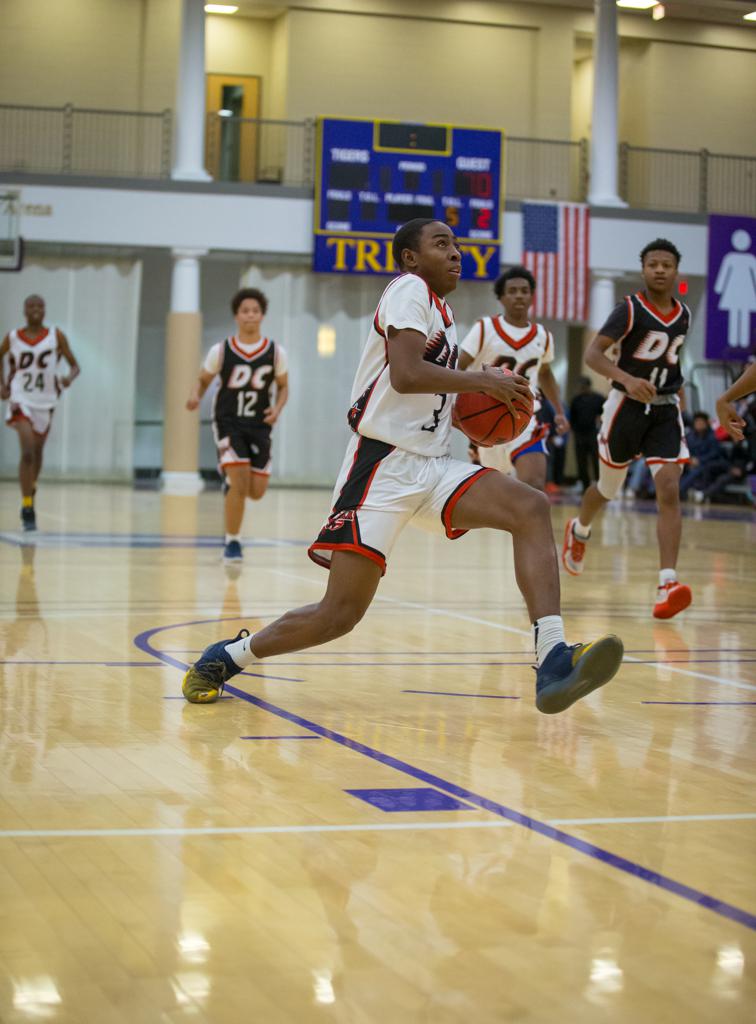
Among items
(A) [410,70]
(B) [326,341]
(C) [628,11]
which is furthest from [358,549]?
(C) [628,11]

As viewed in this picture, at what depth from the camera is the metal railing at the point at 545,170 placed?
25.4 metres

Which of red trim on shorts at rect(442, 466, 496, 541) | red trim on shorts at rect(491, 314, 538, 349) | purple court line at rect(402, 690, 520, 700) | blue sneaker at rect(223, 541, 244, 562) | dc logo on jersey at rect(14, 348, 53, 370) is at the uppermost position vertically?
dc logo on jersey at rect(14, 348, 53, 370)

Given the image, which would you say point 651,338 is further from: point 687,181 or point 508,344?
point 687,181

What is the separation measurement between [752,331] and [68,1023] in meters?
24.4

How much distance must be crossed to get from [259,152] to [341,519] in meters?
21.4

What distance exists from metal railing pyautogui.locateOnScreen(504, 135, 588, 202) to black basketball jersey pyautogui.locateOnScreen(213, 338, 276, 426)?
1587cm

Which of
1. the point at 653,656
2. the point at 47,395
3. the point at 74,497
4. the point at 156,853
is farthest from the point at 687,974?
the point at 74,497

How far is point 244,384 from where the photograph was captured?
10172 millimetres

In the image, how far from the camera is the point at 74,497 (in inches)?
745

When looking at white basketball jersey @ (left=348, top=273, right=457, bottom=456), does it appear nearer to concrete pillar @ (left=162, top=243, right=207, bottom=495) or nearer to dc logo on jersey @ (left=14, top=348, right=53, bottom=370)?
dc logo on jersey @ (left=14, top=348, right=53, bottom=370)

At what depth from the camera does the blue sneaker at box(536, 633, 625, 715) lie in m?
Answer: 3.94

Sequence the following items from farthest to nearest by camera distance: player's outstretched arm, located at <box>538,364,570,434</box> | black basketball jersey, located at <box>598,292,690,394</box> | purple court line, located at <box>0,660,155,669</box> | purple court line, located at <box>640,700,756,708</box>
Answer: player's outstretched arm, located at <box>538,364,570,434</box> < black basketball jersey, located at <box>598,292,690,394</box> < purple court line, located at <box>0,660,155,669</box> < purple court line, located at <box>640,700,756,708</box>

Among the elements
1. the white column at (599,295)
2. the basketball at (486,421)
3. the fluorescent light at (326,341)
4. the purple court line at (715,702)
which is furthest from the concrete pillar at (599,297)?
the basketball at (486,421)

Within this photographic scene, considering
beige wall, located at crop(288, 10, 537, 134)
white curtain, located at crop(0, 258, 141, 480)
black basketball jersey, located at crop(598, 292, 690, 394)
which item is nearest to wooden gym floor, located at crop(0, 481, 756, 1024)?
black basketball jersey, located at crop(598, 292, 690, 394)
